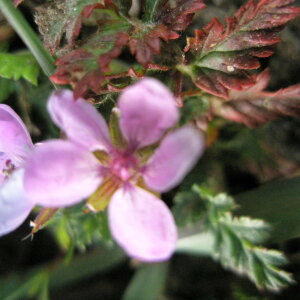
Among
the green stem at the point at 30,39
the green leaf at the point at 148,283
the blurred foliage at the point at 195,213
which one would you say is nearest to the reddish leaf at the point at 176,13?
the blurred foliage at the point at 195,213

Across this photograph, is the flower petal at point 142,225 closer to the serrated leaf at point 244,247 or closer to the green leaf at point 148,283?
the serrated leaf at point 244,247

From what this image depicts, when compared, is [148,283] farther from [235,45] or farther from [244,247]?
[235,45]

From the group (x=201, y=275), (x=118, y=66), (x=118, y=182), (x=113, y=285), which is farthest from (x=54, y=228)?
(x=118, y=182)

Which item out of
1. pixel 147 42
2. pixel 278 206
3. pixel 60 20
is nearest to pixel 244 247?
pixel 278 206

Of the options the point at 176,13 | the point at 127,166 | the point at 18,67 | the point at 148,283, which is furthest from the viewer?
the point at 148,283

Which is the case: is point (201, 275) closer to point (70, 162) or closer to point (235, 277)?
point (235, 277)

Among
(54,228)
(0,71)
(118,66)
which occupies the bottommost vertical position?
(54,228)
